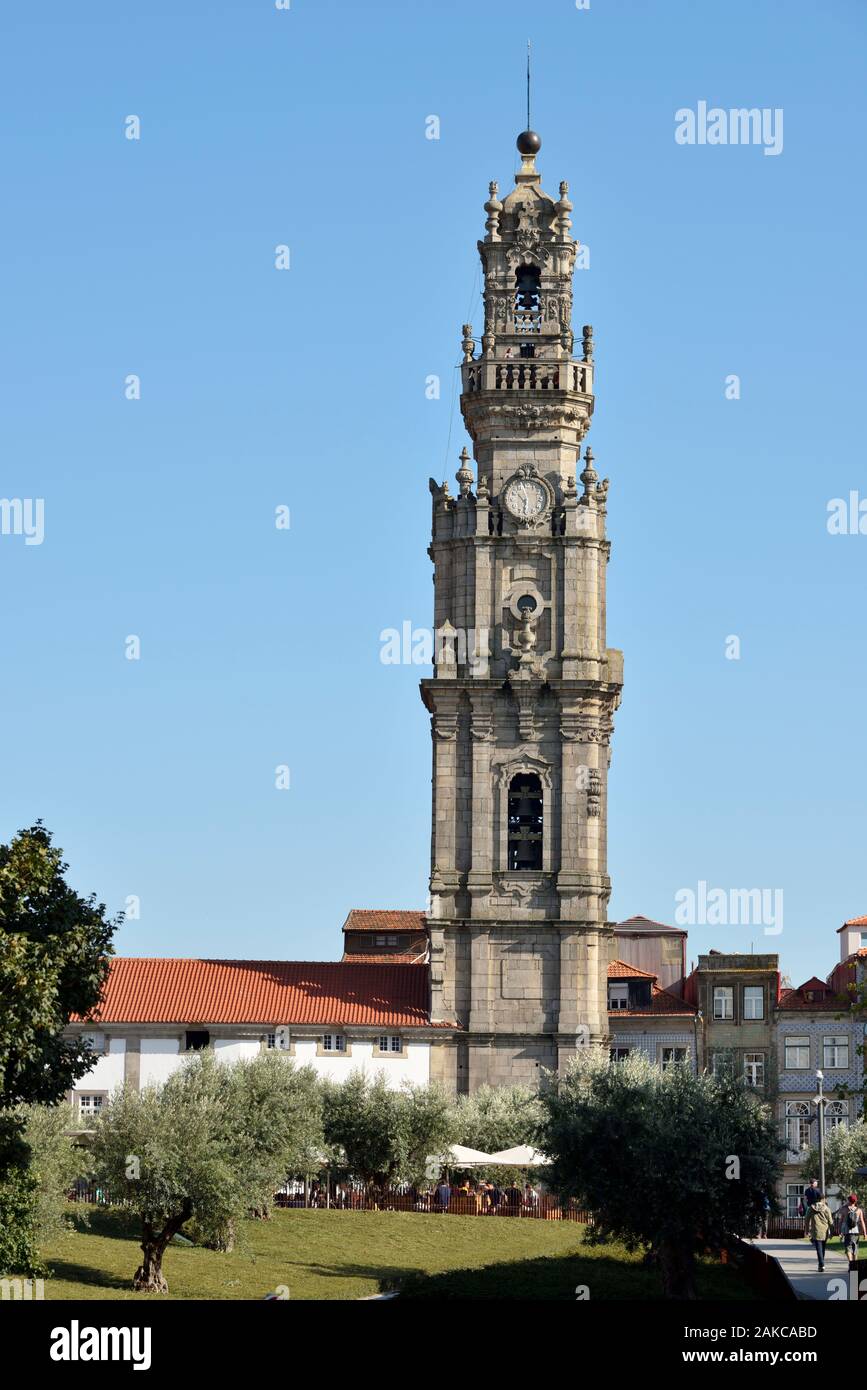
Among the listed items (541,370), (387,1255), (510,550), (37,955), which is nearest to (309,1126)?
(387,1255)

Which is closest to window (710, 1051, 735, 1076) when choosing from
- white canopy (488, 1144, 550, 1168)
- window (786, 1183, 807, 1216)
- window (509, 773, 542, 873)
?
white canopy (488, 1144, 550, 1168)

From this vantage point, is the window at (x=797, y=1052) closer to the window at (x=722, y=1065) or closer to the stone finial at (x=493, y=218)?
the stone finial at (x=493, y=218)

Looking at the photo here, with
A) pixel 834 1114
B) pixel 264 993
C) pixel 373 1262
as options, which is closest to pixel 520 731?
pixel 264 993

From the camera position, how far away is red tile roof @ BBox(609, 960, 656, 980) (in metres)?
122

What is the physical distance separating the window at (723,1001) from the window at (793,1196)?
29.3 feet

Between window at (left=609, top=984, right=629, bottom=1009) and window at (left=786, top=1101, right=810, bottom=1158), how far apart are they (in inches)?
367

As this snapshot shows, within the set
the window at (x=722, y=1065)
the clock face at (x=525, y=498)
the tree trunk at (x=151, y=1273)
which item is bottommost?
the tree trunk at (x=151, y=1273)

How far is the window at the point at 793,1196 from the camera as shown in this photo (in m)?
114

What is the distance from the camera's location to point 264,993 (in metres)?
108

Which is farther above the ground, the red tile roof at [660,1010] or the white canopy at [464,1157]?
the red tile roof at [660,1010]

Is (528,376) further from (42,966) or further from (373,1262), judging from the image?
(42,966)

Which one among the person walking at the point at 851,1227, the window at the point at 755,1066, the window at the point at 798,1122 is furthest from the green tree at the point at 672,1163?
the window at the point at 755,1066

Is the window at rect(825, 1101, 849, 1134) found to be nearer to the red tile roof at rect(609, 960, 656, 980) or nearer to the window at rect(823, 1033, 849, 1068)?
the window at rect(823, 1033, 849, 1068)
